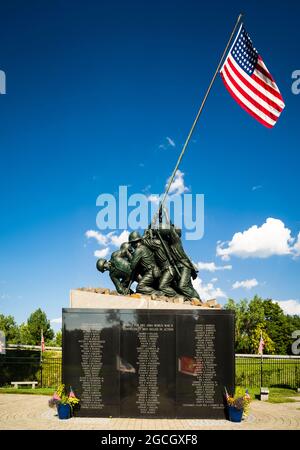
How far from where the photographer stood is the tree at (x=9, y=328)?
52.4 m

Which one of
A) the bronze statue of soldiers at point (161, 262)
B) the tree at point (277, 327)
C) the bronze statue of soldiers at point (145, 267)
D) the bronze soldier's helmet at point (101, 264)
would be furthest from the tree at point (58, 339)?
the bronze statue of soldiers at point (161, 262)

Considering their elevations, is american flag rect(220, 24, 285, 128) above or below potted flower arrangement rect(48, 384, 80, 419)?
above

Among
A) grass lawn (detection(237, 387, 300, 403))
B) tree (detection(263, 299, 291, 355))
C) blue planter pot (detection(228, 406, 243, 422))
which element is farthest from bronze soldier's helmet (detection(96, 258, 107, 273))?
tree (detection(263, 299, 291, 355))

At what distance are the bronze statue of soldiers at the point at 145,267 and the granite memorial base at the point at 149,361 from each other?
240 centimetres

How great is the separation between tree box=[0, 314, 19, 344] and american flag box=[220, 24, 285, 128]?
150ft

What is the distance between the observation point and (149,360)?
11.9 meters

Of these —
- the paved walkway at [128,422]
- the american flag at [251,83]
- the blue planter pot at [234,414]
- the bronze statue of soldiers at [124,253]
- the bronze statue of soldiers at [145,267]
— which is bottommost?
the paved walkway at [128,422]

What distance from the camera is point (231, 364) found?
1186 cm

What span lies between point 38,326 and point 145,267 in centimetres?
4290

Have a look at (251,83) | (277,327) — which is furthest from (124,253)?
(277,327)

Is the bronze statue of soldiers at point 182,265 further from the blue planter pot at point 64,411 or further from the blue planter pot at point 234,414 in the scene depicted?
the blue planter pot at point 64,411

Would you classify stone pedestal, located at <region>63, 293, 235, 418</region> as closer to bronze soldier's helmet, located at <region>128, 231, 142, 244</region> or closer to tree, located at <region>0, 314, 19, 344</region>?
bronze soldier's helmet, located at <region>128, 231, 142, 244</region>

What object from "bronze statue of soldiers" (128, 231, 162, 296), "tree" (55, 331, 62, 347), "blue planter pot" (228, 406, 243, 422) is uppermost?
A: "bronze statue of soldiers" (128, 231, 162, 296)

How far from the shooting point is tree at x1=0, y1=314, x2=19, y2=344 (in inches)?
2065
